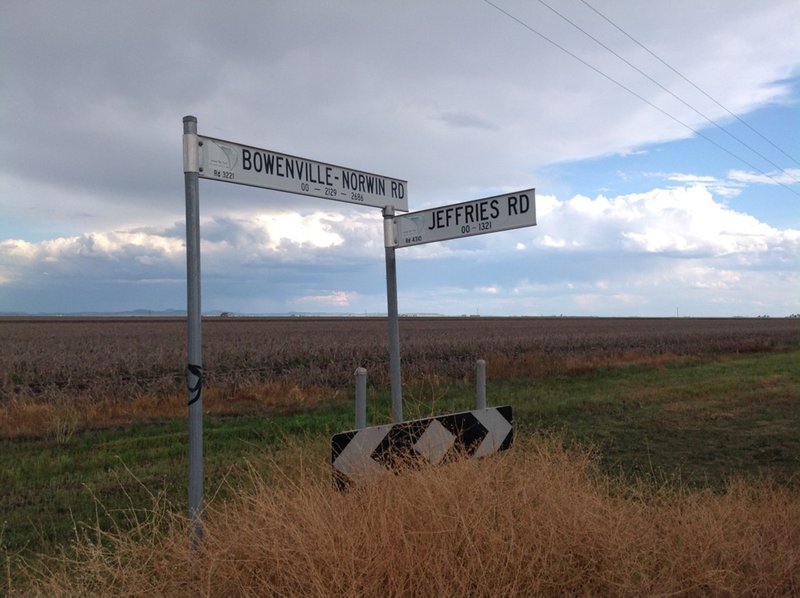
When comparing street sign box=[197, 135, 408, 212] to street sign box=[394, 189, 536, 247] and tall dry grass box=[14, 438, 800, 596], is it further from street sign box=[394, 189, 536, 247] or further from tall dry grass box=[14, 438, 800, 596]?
tall dry grass box=[14, 438, 800, 596]

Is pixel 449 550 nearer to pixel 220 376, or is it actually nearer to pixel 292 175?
pixel 292 175

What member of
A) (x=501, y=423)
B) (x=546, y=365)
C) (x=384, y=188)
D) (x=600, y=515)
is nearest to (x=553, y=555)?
(x=600, y=515)

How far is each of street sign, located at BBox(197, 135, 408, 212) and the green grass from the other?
2.07 metres

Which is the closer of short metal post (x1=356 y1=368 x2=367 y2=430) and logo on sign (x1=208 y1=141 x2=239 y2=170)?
logo on sign (x1=208 y1=141 x2=239 y2=170)

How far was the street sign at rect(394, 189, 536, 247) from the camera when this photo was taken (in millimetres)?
5176

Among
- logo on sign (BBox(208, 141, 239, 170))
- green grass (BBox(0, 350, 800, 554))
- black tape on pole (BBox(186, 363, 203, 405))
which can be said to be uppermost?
logo on sign (BBox(208, 141, 239, 170))

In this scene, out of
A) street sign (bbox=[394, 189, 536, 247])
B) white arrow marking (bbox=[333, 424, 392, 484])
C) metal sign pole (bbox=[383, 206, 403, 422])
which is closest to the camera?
white arrow marking (bbox=[333, 424, 392, 484])

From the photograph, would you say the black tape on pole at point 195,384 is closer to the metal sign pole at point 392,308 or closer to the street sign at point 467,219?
the metal sign pole at point 392,308

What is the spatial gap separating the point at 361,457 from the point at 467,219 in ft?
7.91

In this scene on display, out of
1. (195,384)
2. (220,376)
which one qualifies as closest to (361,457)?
(195,384)

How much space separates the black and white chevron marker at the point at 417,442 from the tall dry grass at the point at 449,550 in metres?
0.18

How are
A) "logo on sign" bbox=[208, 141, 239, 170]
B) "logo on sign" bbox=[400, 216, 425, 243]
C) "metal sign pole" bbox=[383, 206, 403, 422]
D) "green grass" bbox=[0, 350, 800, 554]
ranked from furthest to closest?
"green grass" bbox=[0, 350, 800, 554] → "logo on sign" bbox=[400, 216, 425, 243] → "metal sign pole" bbox=[383, 206, 403, 422] → "logo on sign" bbox=[208, 141, 239, 170]

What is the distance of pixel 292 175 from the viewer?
475 cm

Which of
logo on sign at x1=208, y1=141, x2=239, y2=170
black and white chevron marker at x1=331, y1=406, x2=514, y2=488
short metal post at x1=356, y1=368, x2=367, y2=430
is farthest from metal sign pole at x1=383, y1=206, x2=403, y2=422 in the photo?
logo on sign at x1=208, y1=141, x2=239, y2=170
